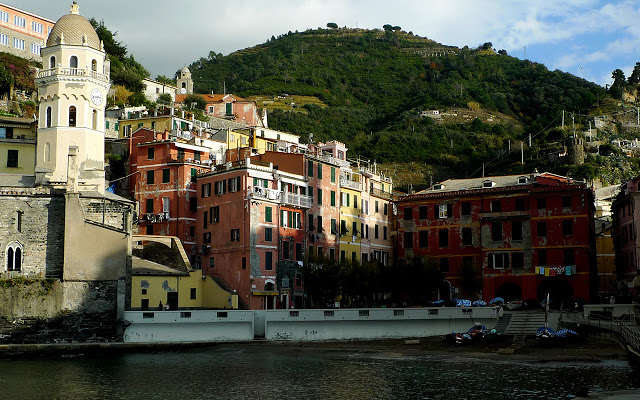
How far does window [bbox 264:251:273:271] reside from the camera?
211 feet

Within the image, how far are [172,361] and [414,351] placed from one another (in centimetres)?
1645

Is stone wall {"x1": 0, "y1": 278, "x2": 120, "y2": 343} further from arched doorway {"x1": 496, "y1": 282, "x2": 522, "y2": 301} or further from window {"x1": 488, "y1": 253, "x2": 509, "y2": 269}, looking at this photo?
arched doorway {"x1": 496, "y1": 282, "x2": 522, "y2": 301}

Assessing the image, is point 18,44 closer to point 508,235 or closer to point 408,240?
point 408,240

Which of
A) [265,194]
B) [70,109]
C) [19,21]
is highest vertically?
[19,21]

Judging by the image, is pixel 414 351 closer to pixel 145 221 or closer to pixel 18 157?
pixel 145 221

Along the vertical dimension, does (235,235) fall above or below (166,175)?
below

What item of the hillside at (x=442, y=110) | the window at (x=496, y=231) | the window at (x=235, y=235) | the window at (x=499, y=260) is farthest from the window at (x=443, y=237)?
the hillside at (x=442, y=110)

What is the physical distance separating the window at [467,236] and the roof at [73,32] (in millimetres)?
37617

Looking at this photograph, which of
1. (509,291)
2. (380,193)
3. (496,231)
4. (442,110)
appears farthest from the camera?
(442,110)

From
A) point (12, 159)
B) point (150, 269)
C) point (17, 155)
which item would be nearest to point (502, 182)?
point (150, 269)

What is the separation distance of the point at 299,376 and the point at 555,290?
33859 mm

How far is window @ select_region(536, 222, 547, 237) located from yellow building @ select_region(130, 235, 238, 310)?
2796 centimetres

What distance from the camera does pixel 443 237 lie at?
247 feet

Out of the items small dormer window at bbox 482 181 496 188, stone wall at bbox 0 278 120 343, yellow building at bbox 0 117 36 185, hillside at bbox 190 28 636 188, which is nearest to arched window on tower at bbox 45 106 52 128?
yellow building at bbox 0 117 36 185
